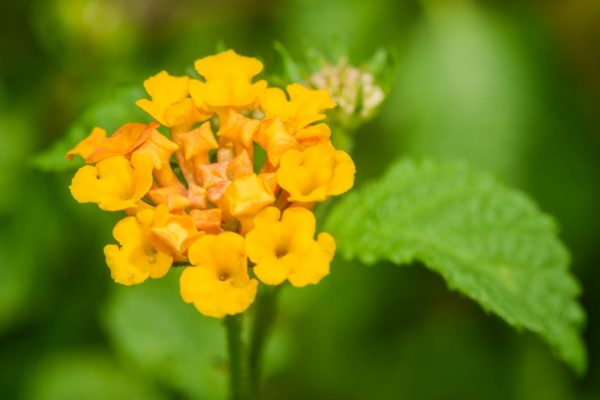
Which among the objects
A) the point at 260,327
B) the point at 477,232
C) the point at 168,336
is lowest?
the point at 168,336

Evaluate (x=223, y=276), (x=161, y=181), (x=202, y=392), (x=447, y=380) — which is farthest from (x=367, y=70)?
(x=447, y=380)

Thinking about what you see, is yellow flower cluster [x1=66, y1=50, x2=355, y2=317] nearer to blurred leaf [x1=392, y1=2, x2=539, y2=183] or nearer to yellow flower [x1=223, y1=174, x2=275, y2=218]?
yellow flower [x1=223, y1=174, x2=275, y2=218]

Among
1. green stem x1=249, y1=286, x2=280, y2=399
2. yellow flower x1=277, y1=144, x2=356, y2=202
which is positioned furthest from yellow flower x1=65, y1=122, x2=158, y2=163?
green stem x1=249, y1=286, x2=280, y2=399

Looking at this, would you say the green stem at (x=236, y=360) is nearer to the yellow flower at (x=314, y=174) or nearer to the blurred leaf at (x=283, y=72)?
the yellow flower at (x=314, y=174)

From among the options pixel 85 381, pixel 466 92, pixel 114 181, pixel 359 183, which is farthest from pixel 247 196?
pixel 466 92

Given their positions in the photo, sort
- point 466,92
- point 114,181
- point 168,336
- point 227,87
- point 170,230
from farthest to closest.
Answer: point 466,92, point 168,336, point 227,87, point 114,181, point 170,230

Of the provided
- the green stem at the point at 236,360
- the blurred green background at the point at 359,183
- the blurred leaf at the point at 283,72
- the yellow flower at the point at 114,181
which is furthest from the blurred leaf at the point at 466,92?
the yellow flower at the point at 114,181

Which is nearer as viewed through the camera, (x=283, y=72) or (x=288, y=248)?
(x=288, y=248)

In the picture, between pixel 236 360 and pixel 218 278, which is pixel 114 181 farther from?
pixel 236 360
